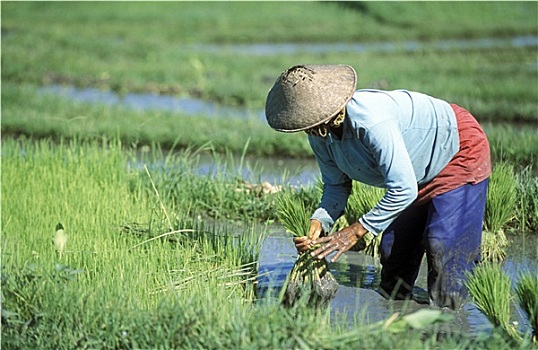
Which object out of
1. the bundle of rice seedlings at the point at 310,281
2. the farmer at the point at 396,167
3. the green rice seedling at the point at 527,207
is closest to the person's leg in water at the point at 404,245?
the farmer at the point at 396,167

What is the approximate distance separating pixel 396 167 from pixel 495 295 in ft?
2.08

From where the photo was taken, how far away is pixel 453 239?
3807mm

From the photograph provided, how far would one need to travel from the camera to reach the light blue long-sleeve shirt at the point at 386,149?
3.29m

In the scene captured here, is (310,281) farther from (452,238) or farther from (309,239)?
(452,238)

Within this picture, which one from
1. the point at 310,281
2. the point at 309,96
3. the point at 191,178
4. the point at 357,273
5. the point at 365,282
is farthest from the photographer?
the point at 191,178

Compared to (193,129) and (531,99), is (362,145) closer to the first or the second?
(193,129)

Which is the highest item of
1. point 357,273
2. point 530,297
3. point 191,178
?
point 530,297

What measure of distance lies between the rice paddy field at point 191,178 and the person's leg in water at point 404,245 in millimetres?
256

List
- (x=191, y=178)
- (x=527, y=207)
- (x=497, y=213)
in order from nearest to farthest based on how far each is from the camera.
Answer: (x=497, y=213), (x=527, y=207), (x=191, y=178)

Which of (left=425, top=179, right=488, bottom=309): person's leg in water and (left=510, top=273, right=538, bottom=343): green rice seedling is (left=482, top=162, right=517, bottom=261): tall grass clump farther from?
(left=510, top=273, right=538, bottom=343): green rice seedling

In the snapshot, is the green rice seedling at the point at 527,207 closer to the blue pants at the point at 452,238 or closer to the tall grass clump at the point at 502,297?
the blue pants at the point at 452,238

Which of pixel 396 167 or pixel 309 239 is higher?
pixel 396 167

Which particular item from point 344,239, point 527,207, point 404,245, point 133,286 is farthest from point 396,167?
point 527,207

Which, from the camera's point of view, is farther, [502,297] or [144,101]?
[144,101]
